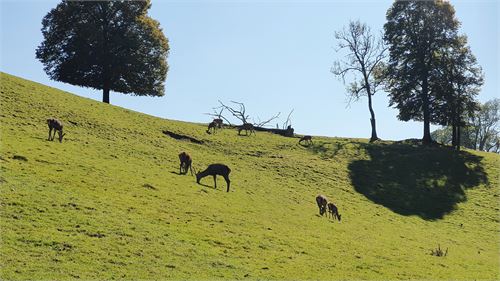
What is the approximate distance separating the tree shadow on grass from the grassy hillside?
0.21m

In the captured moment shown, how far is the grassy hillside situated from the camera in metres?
19.7

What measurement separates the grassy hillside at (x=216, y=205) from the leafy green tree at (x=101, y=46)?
1508cm

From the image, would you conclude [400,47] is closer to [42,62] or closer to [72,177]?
[42,62]

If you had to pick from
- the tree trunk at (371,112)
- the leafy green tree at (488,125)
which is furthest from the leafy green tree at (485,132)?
the tree trunk at (371,112)

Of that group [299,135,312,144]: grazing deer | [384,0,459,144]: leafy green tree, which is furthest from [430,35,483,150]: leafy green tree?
[299,135,312,144]: grazing deer

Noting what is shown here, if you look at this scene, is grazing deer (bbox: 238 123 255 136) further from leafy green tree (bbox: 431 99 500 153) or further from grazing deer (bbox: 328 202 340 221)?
leafy green tree (bbox: 431 99 500 153)

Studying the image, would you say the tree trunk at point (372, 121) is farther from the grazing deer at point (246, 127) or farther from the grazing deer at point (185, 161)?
Result: the grazing deer at point (185, 161)

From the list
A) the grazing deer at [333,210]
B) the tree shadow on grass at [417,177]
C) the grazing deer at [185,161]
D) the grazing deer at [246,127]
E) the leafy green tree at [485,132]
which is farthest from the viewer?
the leafy green tree at [485,132]

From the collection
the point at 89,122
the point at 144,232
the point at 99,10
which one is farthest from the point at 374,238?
the point at 99,10

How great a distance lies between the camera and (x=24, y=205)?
2169 cm

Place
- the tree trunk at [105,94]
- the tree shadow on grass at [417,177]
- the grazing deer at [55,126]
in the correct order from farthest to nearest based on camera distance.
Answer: the tree trunk at [105,94], the tree shadow on grass at [417,177], the grazing deer at [55,126]

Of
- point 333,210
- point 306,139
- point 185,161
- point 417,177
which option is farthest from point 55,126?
point 417,177

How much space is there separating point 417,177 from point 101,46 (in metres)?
40.9

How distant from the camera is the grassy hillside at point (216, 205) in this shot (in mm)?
19703
